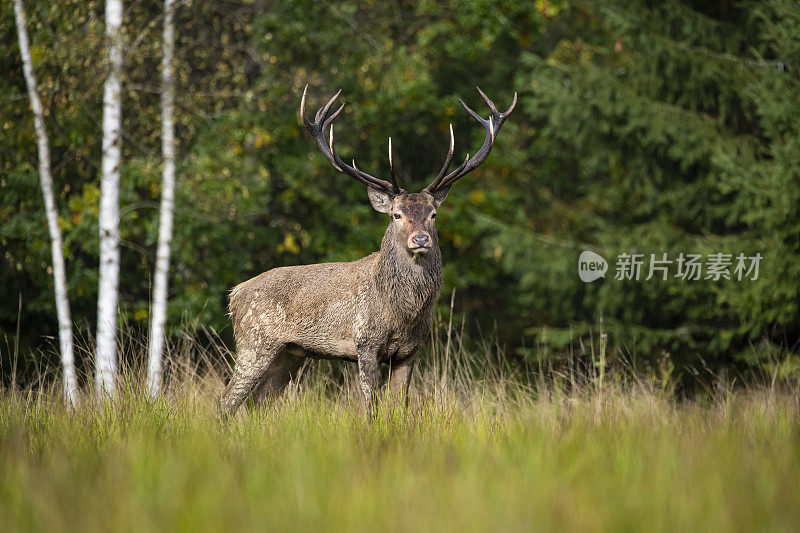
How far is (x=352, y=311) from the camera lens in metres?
5.65

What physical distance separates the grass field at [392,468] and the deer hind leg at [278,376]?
0.84 meters

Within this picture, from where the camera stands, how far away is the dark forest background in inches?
385

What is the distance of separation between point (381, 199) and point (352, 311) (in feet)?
2.34

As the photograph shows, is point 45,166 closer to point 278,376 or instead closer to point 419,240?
point 278,376

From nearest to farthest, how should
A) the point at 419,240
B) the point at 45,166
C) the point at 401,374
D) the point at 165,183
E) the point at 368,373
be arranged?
the point at 419,240 < the point at 368,373 < the point at 401,374 < the point at 45,166 < the point at 165,183

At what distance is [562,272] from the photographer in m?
11.7

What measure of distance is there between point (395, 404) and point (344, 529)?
6.37 feet

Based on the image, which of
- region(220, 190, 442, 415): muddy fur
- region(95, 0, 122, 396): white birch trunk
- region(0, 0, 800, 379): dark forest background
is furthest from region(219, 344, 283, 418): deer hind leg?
region(95, 0, 122, 396): white birch trunk

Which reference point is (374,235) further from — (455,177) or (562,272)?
(455,177)

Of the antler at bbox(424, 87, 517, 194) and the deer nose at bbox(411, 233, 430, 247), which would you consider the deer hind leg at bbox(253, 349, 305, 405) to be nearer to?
the deer nose at bbox(411, 233, 430, 247)

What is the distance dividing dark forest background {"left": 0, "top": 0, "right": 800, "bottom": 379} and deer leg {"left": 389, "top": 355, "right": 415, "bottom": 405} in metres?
3.72

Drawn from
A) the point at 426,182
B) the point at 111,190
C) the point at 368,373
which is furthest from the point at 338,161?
the point at 426,182

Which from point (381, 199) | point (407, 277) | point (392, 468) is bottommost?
point (392, 468)

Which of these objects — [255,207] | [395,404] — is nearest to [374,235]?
[255,207]
